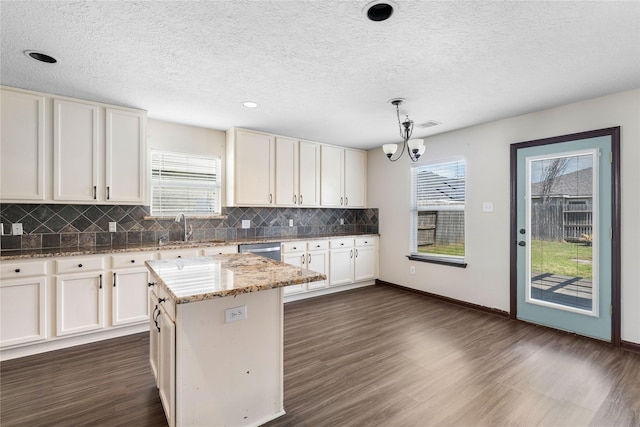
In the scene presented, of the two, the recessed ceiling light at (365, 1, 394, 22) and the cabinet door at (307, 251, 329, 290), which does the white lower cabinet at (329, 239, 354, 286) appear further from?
the recessed ceiling light at (365, 1, 394, 22)

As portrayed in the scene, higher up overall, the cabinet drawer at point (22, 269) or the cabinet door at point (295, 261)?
the cabinet drawer at point (22, 269)

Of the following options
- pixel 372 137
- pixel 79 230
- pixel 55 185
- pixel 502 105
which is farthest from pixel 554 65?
pixel 79 230

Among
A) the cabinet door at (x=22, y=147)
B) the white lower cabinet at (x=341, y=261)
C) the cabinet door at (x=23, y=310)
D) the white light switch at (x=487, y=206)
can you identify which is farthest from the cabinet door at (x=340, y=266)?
the cabinet door at (x=22, y=147)

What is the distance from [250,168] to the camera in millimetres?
4281

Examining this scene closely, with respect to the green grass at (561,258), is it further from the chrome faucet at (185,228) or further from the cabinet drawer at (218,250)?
the chrome faucet at (185,228)

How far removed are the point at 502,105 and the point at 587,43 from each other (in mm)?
1224

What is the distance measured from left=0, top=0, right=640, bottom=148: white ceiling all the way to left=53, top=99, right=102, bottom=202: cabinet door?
0.19 meters

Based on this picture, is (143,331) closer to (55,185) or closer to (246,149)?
(55,185)

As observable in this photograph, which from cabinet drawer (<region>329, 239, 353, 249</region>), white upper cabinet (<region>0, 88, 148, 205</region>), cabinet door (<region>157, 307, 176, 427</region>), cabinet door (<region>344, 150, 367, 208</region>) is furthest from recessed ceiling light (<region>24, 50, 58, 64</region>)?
cabinet door (<region>344, 150, 367, 208</region>)

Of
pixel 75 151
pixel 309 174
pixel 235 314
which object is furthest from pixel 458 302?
pixel 75 151

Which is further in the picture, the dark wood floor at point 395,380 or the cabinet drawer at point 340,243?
the cabinet drawer at point 340,243

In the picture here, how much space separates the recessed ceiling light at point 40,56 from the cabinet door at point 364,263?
4324mm

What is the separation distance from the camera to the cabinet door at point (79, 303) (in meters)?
2.84

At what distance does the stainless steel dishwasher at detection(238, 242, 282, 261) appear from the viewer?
3.94 m
